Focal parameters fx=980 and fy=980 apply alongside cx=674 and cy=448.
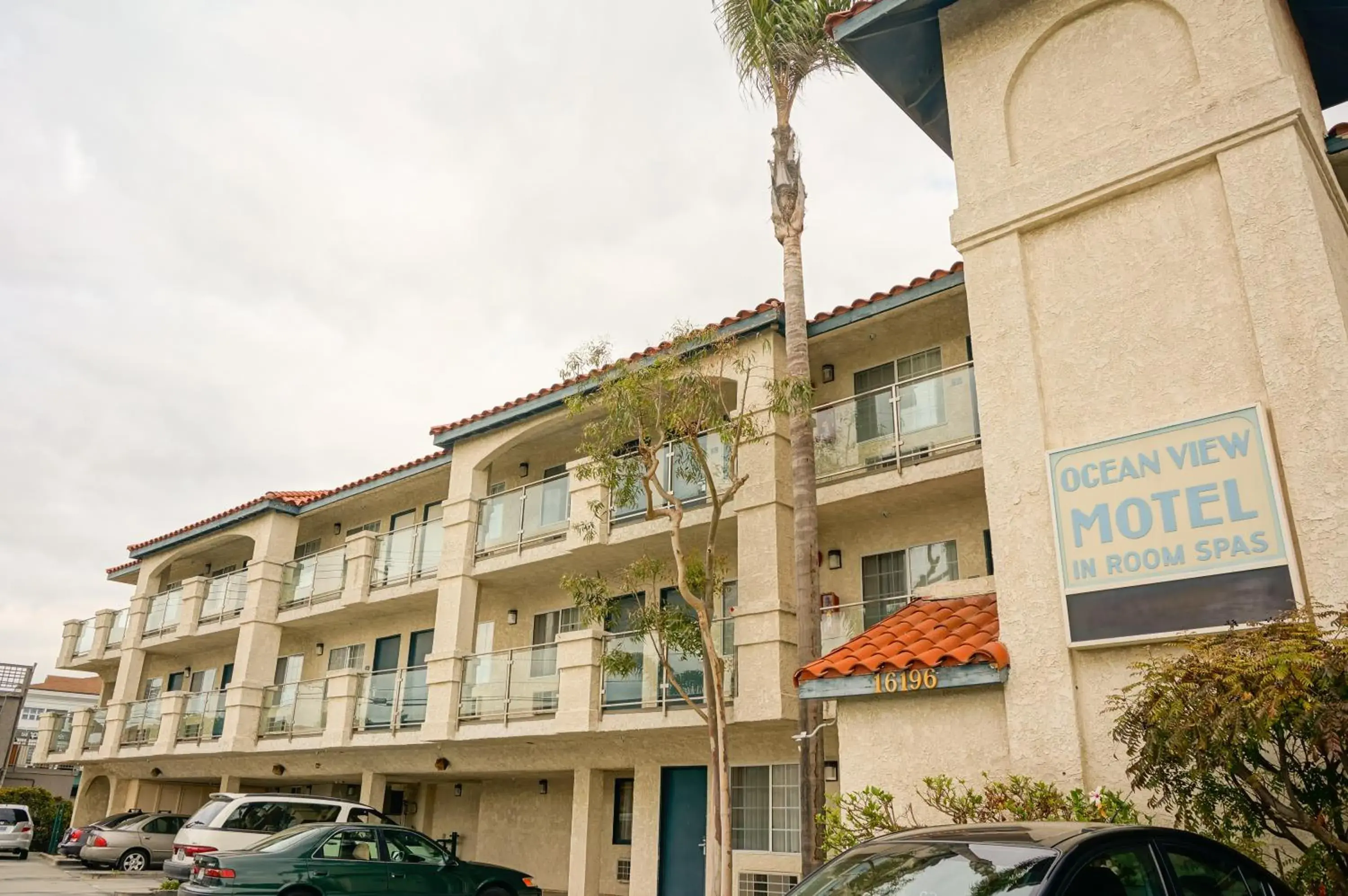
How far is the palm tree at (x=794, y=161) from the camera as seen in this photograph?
41.6 ft

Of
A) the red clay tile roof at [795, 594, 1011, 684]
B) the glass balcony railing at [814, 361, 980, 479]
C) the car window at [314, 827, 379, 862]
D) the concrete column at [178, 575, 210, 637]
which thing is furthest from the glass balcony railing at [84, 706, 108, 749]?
the red clay tile roof at [795, 594, 1011, 684]

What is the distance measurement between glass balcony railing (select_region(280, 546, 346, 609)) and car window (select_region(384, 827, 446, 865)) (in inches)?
357

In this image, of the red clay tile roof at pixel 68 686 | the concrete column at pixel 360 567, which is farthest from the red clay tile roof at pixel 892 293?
the red clay tile roof at pixel 68 686

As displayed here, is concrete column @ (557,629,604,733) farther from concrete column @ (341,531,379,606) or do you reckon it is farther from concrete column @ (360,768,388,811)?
concrete column @ (360,768,388,811)

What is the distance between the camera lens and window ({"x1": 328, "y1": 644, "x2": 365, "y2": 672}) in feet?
78.0

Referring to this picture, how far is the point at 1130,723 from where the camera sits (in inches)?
254

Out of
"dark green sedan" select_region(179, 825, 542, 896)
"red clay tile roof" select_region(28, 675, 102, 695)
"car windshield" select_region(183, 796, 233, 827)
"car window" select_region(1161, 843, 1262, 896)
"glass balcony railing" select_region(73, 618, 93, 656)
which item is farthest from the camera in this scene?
"red clay tile roof" select_region(28, 675, 102, 695)

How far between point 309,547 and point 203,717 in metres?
5.38

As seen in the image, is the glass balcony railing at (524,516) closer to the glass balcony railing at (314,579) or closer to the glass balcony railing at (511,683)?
the glass balcony railing at (511,683)

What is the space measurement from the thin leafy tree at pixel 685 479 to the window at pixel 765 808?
0.47 meters

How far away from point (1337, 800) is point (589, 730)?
424 inches

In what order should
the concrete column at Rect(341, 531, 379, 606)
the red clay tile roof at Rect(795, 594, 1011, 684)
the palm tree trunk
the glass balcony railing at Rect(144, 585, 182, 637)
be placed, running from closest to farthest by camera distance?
the red clay tile roof at Rect(795, 594, 1011, 684) → the palm tree trunk → the concrete column at Rect(341, 531, 379, 606) → the glass balcony railing at Rect(144, 585, 182, 637)

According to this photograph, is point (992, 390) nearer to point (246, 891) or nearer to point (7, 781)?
point (246, 891)

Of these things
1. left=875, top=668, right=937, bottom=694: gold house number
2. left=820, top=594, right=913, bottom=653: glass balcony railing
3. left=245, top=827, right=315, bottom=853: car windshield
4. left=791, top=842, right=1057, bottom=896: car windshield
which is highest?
left=820, top=594, right=913, bottom=653: glass balcony railing
